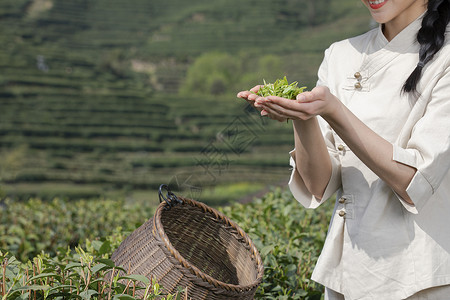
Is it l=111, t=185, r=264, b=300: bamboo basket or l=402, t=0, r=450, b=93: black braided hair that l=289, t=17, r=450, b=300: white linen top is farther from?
l=111, t=185, r=264, b=300: bamboo basket

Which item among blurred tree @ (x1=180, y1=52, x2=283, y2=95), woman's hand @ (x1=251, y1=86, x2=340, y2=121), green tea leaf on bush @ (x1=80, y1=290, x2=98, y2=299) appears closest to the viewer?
woman's hand @ (x1=251, y1=86, x2=340, y2=121)

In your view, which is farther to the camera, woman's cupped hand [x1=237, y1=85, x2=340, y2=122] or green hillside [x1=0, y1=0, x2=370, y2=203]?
green hillside [x1=0, y1=0, x2=370, y2=203]

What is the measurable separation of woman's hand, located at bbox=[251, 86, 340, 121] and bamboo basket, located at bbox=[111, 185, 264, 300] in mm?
412

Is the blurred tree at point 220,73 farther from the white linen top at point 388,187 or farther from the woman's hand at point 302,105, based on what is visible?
the woman's hand at point 302,105

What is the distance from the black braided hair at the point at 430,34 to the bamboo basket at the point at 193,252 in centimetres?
61

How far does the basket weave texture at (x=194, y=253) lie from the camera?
125 cm

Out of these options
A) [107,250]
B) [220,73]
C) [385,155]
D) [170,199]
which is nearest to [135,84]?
[220,73]

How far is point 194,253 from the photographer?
166cm

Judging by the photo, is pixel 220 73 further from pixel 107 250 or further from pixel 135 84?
pixel 107 250

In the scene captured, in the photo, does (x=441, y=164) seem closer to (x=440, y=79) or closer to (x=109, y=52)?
(x=440, y=79)

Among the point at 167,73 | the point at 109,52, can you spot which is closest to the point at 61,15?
the point at 109,52

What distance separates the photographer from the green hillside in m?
27.8

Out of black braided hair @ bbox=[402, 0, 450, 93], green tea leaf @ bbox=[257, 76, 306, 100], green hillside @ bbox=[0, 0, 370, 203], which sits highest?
black braided hair @ bbox=[402, 0, 450, 93]

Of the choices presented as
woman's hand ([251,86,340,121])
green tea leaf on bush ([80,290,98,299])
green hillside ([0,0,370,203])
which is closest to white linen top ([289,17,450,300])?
woman's hand ([251,86,340,121])
